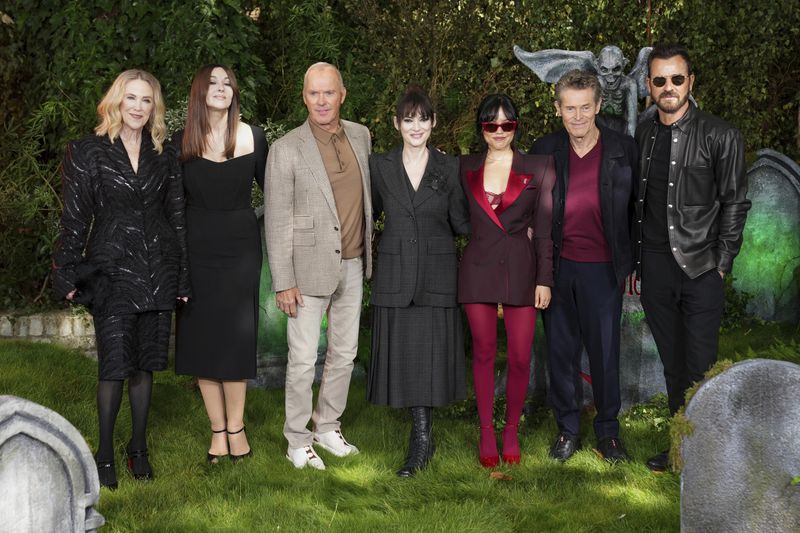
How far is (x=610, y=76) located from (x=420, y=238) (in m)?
1.88

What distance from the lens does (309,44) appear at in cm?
909

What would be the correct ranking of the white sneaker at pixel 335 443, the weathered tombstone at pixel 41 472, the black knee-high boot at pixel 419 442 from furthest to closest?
1. the white sneaker at pixel 335 443
2. the black knee-high boot at pixel 419 442
3. the weathered tombstone at pixel 41 472

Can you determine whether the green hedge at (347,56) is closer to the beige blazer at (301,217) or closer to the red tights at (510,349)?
the beige blazer at (301,217)

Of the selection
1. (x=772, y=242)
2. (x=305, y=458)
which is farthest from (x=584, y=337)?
(x=772, y=242)

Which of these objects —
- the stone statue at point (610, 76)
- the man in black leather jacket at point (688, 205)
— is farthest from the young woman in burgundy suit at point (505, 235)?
the stone statue at point (610, 76)

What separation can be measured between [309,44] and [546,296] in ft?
16.9

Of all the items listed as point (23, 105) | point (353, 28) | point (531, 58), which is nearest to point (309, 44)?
point (353, 28)

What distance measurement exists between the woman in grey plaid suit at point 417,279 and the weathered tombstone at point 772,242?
4.11 meters

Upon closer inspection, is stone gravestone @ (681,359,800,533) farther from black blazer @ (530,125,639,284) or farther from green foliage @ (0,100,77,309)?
green foliage @ (0,100,77,309)

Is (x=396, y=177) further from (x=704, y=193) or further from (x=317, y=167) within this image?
(x=704, y=193)

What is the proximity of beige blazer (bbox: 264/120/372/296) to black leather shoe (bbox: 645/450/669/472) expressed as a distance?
195cm

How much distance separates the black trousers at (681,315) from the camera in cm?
463

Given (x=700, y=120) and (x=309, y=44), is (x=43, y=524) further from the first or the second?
(x=309, y=44)

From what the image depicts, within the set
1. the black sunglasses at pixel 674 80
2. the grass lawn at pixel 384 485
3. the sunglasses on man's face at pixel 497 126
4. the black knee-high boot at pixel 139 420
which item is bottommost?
the grass lawn at pixel 384 485
